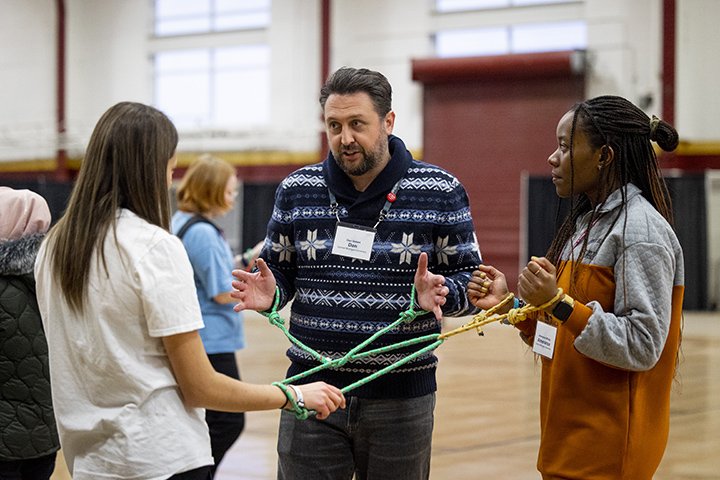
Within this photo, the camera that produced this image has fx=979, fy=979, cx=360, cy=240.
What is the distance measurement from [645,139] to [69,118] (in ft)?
60.7

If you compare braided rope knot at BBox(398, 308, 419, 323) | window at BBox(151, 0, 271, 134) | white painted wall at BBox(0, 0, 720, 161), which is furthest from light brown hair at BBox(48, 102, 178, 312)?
window at BBox(151, 0, 271, 134)

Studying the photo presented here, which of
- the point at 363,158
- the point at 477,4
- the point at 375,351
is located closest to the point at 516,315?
the point at 375,351

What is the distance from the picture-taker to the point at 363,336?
8.57 feet

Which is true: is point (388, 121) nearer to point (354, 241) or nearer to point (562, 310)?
point (354, 241)

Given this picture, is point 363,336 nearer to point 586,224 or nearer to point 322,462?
point 322,462

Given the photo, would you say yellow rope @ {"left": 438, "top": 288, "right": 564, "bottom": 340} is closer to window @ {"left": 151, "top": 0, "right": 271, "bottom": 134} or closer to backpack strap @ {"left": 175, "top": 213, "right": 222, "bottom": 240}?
backpack strap @ {"left": 175, "top": 213, "right": 222, "bottom": 240}

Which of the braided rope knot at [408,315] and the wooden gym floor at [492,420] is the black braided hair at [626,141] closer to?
the braided rope knot at [408,315]

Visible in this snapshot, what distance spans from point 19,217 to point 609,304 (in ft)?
5.39

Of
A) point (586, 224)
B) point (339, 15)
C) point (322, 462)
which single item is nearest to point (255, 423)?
point (322, 462)

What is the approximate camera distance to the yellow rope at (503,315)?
7.43 feet

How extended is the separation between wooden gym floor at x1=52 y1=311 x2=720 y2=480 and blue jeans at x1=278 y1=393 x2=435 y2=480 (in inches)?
29.9

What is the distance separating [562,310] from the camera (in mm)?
2266

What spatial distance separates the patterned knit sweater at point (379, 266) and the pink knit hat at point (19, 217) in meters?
0.73

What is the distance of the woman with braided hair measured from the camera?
7.40 feet
